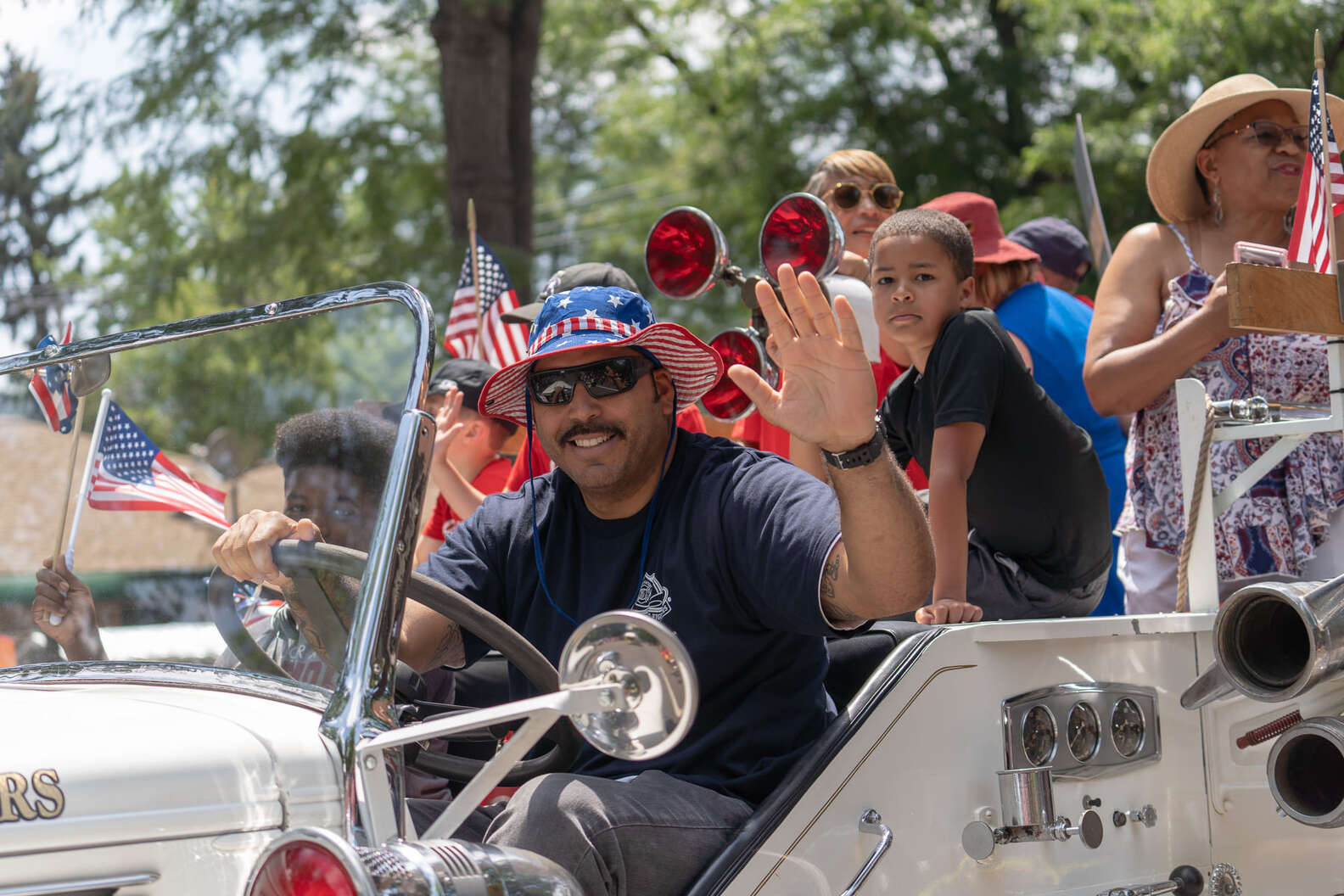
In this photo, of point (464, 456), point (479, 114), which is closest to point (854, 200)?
point (464, 456)

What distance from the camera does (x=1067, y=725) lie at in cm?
249

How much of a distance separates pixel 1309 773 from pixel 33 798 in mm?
2038

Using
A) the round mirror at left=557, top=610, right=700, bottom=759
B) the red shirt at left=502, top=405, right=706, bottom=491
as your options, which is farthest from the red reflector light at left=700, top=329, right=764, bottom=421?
the round mirror at left=557, top=610, right=700, bottom=759

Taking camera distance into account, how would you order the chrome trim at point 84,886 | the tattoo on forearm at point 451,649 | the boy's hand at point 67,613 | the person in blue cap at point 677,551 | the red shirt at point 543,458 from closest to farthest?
the chrome trim at point 84,886 < the person in blue cap at point 677,551 < the boy's hand at point 67,613 < the tattoo on forearm at point 451,649 < the red shirt at point 543,458

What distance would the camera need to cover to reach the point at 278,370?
2.29 meters

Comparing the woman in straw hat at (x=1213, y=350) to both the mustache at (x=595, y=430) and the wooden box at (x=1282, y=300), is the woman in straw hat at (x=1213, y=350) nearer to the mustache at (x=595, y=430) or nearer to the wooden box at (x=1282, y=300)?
the wooden box at (x=1282, y=300)

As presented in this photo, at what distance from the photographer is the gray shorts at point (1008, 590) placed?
3.09m

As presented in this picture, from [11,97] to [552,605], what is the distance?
10.7 m

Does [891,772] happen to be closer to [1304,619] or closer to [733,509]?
[733,509]

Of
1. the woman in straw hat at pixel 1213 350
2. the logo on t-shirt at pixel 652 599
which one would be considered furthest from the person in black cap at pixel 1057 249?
the logo on t-shirt at pixel 652 599

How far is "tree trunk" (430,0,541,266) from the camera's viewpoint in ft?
34.9

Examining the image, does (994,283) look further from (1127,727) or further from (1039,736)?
(1039,736)

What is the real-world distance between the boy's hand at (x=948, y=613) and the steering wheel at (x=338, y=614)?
821 millimetres

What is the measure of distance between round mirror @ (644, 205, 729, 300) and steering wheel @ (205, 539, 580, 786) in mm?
1440
